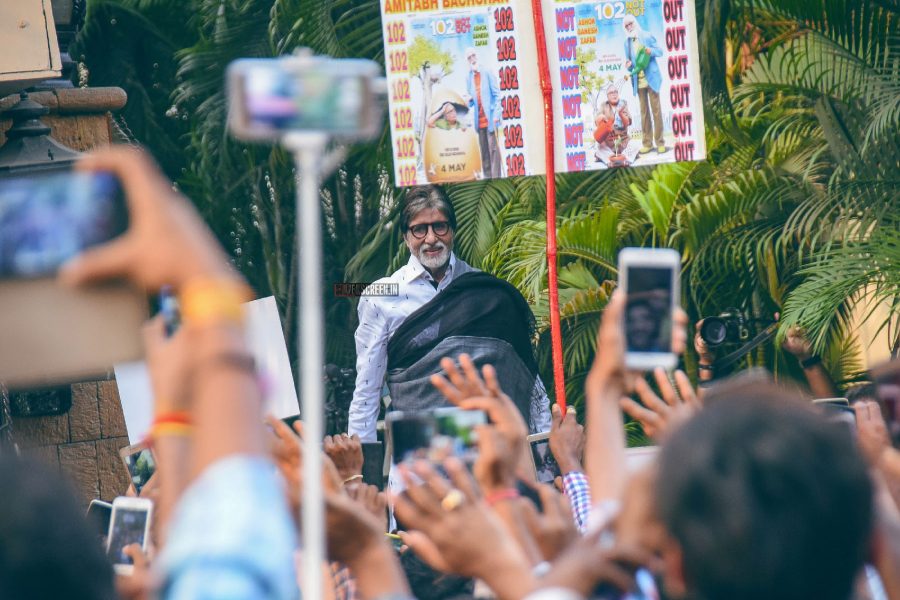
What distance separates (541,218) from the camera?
9430mm

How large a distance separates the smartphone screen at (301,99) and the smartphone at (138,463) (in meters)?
2.56

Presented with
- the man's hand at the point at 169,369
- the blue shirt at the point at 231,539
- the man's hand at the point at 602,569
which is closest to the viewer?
the blue shirt at the point at 231,539

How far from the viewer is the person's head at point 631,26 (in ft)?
17.4

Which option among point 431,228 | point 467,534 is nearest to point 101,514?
point 467,534

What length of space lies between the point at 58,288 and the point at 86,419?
15.9 ft

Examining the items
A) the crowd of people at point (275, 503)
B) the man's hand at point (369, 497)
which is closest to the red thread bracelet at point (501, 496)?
the crowd of people at point (275, 503)

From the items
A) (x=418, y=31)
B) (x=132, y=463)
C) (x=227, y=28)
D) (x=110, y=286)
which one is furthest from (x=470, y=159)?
(x=227, y=28)

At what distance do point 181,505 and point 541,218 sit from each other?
8.18 meters

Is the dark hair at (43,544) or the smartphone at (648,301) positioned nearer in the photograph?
the dark hair at (43,544)

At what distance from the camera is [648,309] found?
89.4 inches

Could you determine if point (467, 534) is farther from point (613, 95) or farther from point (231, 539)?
point (613, 95)

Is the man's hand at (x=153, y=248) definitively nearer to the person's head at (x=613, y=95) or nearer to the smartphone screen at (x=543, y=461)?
the smartphone screen at (x=543, y=461)

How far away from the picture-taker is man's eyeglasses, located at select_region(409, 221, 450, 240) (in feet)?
18.9

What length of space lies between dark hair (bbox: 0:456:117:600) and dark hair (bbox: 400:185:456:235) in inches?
173
